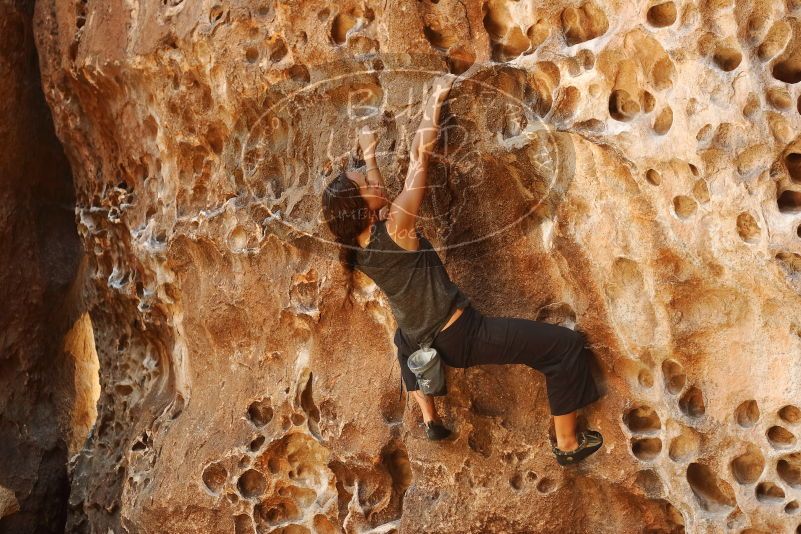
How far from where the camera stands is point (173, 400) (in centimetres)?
411

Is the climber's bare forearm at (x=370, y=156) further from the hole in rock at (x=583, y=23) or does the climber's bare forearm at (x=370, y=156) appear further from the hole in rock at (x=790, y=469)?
the hole in rock at (x=790, y=469)

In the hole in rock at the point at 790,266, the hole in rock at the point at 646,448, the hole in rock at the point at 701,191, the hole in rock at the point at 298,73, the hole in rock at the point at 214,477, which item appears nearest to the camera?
the hole in rock at the point at 790,266

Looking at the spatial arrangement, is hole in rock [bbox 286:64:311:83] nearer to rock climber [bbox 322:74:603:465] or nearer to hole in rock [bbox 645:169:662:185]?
rock climber [bbox 322:74:603:465]

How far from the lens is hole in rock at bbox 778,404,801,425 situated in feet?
8.89

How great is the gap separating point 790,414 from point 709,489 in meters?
0.41

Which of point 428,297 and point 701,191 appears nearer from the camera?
point 701,191

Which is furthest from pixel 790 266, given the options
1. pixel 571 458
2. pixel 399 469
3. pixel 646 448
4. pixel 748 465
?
pixel 399 469

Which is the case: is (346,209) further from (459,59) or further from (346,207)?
(459,59)

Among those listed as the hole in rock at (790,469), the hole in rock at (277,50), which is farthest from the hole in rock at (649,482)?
the hole in rock at (277,50)

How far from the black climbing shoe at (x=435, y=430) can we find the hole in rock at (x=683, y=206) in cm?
107

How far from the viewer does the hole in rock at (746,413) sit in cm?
282

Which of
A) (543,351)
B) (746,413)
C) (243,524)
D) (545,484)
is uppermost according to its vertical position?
(543,351)

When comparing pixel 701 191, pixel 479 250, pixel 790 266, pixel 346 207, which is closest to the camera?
pixel 790 266

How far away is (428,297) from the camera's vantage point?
286 centimetres
